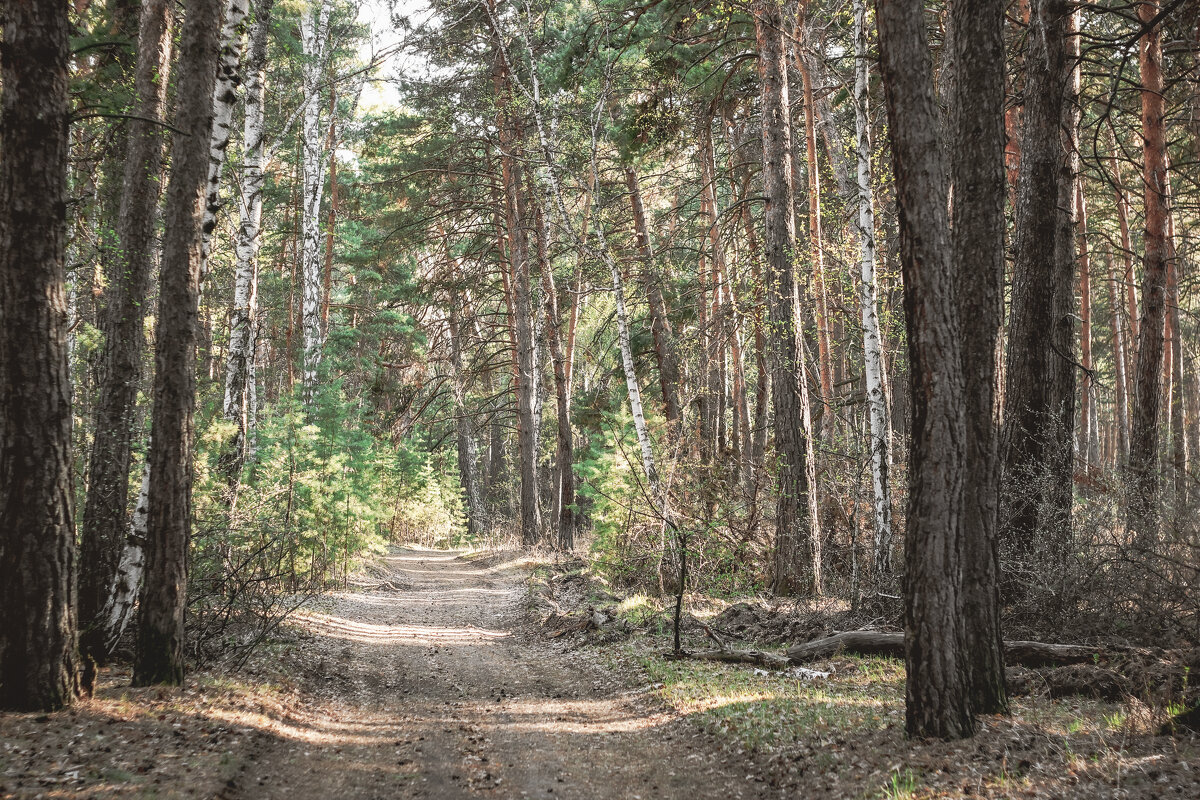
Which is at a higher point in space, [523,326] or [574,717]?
[523,326]

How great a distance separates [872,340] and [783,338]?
222 cm

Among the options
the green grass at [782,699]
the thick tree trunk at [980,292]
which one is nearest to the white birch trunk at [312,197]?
the green grass at [782,699]

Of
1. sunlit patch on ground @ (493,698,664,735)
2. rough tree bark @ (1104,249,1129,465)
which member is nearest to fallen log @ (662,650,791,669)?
sunlit patch on ground @ (493,698,664,735)

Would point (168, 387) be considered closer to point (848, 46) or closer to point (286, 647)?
point (286, 647)

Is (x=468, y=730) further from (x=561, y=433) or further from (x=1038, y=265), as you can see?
(x=561, y=433)

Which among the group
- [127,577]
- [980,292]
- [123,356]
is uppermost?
[980,292]

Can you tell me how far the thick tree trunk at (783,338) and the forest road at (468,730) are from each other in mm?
4032

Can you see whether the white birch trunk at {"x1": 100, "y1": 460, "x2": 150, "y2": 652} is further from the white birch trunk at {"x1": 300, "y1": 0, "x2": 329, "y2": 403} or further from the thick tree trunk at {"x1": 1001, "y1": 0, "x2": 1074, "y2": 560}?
the white birch trunk at {"x1": 300, "y1": 0, "x2": 329, "y2": 403}

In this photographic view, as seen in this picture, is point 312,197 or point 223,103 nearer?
Answer: point 223,103

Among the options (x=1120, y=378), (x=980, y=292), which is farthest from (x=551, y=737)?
(x=1120, y=378)

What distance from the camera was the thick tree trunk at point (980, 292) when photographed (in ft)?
18.2

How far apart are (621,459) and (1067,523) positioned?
773 centimetres

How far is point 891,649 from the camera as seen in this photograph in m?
7.96

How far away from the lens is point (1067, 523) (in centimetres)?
788
